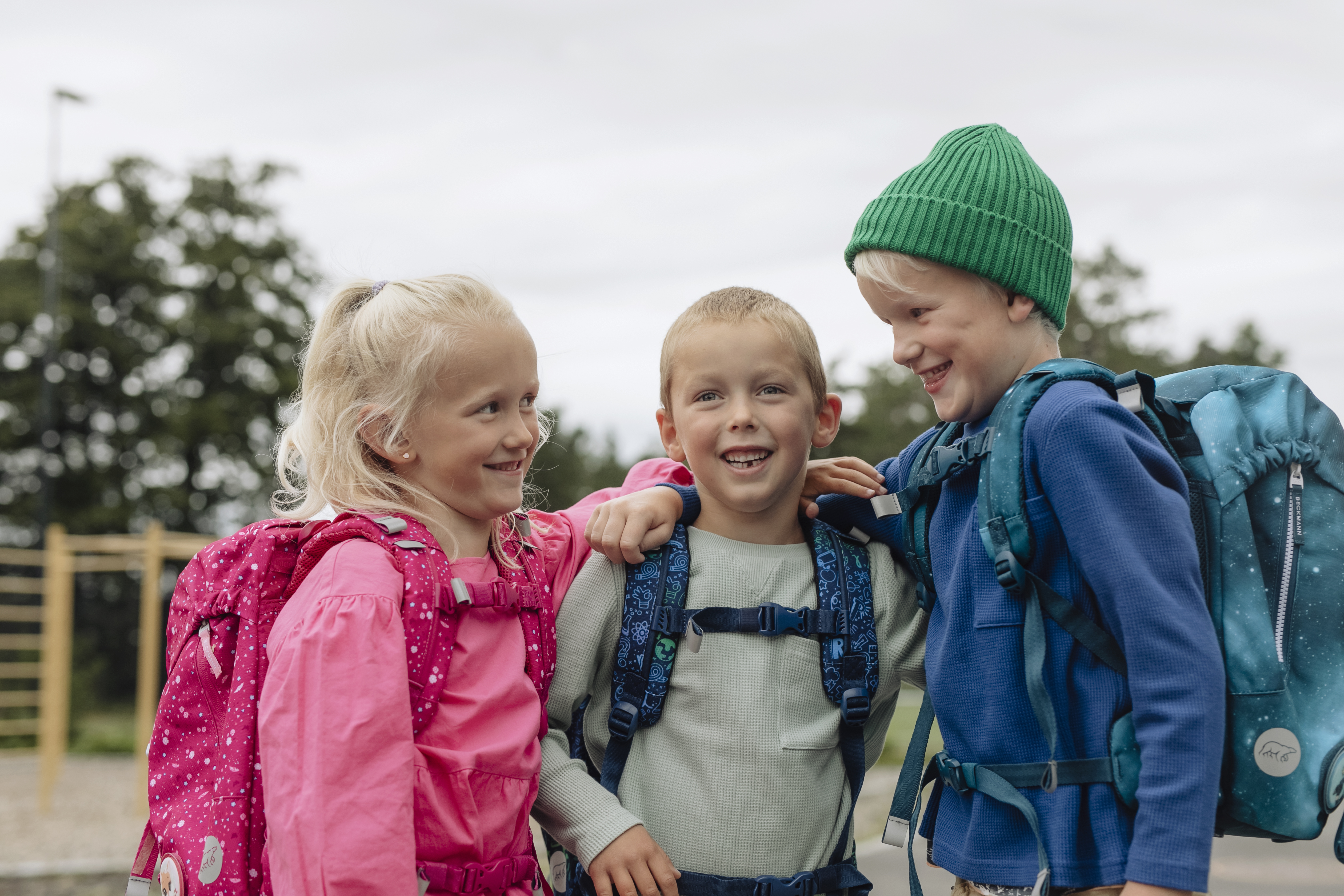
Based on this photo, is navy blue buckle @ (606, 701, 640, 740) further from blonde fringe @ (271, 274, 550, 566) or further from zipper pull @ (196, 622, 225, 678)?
zipper pull @ (196, 622, 225, 678)

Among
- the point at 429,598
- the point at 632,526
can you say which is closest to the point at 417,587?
the point at 429,598

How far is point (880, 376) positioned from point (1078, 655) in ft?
138

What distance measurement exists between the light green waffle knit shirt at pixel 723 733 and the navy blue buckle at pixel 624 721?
0.17 feet

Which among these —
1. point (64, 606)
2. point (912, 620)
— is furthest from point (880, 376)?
point (912, 620)

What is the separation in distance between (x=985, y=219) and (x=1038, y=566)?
0.67m

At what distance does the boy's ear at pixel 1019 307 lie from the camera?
84.7 inches

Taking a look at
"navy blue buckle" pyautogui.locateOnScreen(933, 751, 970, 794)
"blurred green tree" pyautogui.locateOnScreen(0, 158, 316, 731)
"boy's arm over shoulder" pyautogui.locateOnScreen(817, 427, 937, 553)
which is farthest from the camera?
"blurred green tree" pyautogui.locateOnScreen(0, 158, 316, 731)

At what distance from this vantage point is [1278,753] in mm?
1758

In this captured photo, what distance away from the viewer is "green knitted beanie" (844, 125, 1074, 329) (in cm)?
212

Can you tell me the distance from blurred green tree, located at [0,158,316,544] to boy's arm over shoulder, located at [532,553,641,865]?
25405mm

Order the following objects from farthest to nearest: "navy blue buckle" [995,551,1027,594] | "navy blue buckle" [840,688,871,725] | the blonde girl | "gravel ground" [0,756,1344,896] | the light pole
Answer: the light pole < "gravel ground" [0,756,1344,896] < "navy blue buckle" [840,688,871,725] < "navy blue buckle" [995,551,1027,594] < the blonde girl

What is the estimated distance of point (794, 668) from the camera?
88.2 inches

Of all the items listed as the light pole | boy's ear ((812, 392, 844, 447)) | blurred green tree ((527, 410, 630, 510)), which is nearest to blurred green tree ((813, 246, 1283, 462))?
blurred green tree ((527, 410, 630, 510))

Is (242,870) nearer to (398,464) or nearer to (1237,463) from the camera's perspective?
(398,464)
